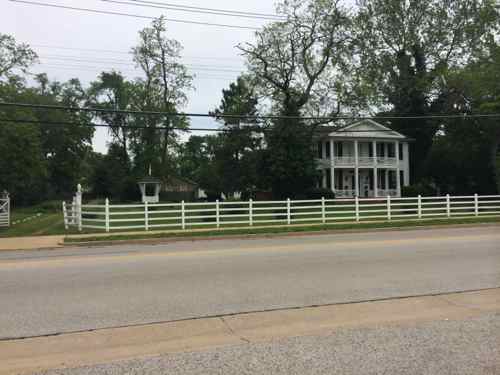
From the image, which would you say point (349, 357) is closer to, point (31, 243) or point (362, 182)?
point (31, 243)

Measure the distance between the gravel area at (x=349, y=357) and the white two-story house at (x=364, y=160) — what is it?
39.4 metres

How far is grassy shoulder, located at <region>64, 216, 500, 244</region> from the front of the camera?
16312 mm

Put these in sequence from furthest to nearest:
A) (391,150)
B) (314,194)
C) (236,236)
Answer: (391,150) < (314,194) < (236,236)

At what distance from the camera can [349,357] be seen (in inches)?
178

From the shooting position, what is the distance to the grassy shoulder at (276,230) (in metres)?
16.3

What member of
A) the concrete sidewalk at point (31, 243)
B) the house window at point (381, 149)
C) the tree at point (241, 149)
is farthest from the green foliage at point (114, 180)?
the concrete sidewalk at point (31, 243)

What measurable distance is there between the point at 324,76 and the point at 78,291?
35.9 metres

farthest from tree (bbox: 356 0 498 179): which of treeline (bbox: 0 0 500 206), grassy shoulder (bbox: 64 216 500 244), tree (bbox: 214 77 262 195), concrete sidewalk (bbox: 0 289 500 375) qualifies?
concrete sidewalk (bbox: 0 289 500 375)

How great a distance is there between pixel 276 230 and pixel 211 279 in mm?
9877

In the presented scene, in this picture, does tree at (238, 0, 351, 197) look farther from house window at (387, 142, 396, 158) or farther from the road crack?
the road crack

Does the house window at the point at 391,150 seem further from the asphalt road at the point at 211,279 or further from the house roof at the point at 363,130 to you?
the asphalt road at the point at 211,279

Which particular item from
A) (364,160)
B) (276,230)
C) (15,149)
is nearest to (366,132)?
(364,160)

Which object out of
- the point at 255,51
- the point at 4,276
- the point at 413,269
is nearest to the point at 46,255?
the point at 4,276

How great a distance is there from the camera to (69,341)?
203 inches
